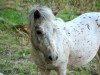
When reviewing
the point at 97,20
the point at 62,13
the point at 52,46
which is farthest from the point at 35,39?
the point at 62,13

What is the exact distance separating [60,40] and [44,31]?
566 millimetres

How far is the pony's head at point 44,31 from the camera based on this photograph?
516 cm

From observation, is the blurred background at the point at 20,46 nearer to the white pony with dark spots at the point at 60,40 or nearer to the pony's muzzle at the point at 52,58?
the white pony with dark spots at the point at 60,40

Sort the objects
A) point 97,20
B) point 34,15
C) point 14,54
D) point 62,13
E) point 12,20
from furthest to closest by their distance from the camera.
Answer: point 62,13 < point 12,20 < point 14,54 < point 97,20 < point 34,15

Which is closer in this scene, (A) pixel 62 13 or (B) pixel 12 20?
(B) pixel 12 20

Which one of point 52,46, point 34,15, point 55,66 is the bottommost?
point 55,66

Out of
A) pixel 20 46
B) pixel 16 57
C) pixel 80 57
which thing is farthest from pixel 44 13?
pixel 20 46

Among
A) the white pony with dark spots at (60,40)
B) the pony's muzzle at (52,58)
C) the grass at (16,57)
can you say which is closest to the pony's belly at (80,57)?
the white pony with dark spots at (60,40)

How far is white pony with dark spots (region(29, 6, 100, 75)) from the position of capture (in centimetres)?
518

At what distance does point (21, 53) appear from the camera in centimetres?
792

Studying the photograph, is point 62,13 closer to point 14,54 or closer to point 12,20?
point 12,20

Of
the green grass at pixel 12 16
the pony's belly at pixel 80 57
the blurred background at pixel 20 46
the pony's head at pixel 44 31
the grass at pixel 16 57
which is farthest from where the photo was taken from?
the green grass at pixel 12 16

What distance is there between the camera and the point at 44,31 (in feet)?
→ 16.9

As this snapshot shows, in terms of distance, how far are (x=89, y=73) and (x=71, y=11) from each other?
10.9 feet
